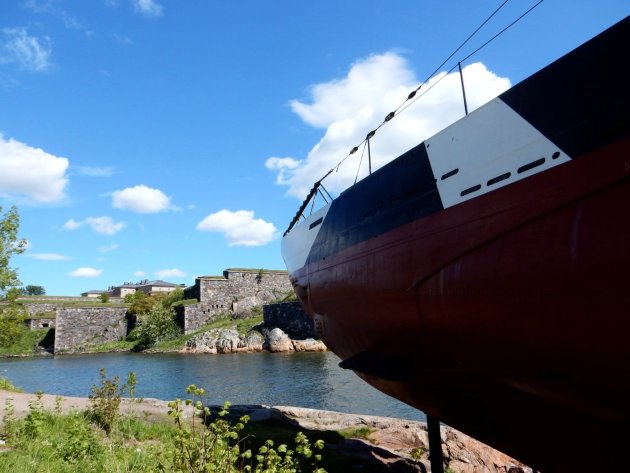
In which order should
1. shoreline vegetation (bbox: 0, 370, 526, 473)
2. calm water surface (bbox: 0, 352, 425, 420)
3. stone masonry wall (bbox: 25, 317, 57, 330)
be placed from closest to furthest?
shoreline vegetation (bbox: 0, 370, 526, 473), calm water surface (bbox: 0, 352, 425, 420), stone masonry wall (bbox: 25, 317, 57, 330)

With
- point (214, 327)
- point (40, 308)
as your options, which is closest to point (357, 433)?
point (214, 327)

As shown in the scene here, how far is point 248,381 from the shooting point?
2206 centimetres

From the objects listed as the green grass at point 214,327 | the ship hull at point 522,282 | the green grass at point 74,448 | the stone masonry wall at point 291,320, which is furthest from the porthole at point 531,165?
the green grass at point 214,327

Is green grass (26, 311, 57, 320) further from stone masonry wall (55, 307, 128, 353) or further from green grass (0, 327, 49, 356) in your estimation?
stone masonry wall (55, 307, 128, 353)

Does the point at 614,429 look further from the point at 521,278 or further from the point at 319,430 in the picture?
the point at 319,430

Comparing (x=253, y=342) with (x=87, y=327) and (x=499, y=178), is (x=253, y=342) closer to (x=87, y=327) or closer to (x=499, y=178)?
(x=87, y=327)

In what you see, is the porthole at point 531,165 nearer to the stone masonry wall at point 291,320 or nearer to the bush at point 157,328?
the stone masonry wall at point 291,320

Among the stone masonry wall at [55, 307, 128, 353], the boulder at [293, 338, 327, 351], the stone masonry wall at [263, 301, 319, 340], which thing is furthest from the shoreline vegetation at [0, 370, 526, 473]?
the stone masonry wall at [55, 307, 128, 353]

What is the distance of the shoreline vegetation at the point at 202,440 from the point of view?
11.5 ft

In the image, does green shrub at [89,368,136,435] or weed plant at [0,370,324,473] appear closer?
weed plant at [0,370,324,473]

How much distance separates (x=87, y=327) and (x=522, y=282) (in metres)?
55.4

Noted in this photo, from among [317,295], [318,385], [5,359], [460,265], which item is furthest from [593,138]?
[5,359]

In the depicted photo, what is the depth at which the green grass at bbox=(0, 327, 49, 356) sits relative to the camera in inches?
1848

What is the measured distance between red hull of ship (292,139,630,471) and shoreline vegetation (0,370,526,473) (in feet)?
5.99
